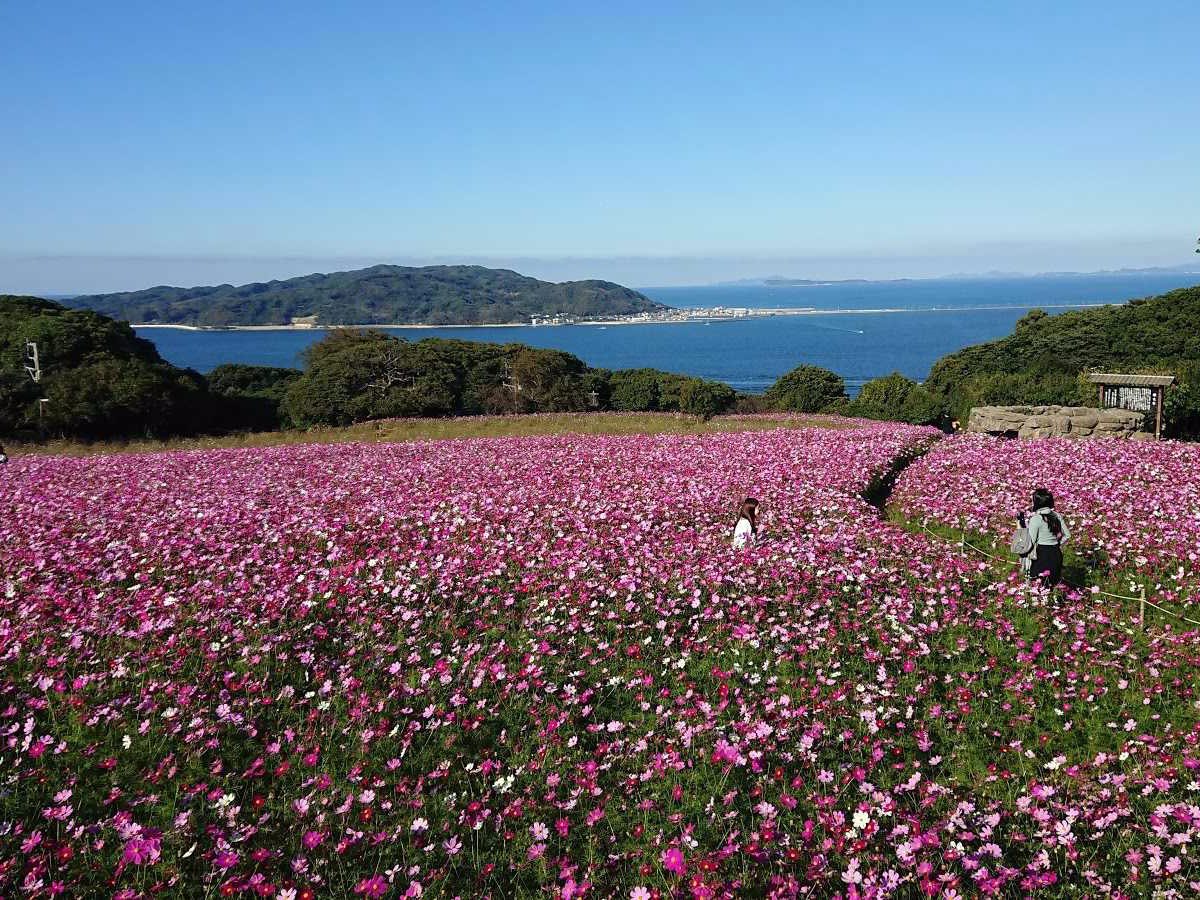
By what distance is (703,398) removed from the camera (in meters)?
54.9

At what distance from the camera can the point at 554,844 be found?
5465 millimetres

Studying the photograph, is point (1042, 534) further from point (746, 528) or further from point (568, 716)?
point (568, 716)

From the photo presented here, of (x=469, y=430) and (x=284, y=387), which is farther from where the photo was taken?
(x=284, y=387)

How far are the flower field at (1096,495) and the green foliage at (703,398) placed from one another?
31.4 meters

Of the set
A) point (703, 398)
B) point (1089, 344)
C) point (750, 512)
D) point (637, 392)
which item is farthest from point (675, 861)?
point (1089, 344)

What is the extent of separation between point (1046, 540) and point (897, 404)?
33.5 meters

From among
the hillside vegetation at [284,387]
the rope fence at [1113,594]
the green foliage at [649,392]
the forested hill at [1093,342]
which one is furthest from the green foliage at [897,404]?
the rope fence at [1113,594]

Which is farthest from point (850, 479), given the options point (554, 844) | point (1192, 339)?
point (1192, 339)

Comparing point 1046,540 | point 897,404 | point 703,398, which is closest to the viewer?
point 1046,540

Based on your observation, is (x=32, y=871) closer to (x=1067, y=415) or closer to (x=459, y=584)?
(x=459, y=584)

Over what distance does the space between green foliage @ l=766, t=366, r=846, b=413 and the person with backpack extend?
4264 centimetres

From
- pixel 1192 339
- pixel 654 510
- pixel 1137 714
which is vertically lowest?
pixel 1137 714

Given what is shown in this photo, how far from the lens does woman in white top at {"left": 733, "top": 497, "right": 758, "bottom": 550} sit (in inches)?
468

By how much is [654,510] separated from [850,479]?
19.6ft
